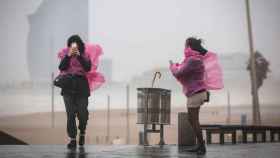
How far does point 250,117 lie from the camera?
1051cm

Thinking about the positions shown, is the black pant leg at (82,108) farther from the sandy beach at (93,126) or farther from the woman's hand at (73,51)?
the sandy beach at (93,126)

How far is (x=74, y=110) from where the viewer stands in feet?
17.0

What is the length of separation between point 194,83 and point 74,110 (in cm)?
118

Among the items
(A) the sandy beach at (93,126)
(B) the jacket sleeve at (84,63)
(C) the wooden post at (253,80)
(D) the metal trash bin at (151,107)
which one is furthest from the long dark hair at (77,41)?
(C) the wooden post at (253,80)

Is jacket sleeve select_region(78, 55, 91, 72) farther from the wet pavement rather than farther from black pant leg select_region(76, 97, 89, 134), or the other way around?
the wet pavement

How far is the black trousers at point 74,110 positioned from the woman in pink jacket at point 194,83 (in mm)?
962

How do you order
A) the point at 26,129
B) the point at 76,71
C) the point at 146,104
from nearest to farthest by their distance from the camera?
the point at 76,71
the point at 146,104
the point at 26,129

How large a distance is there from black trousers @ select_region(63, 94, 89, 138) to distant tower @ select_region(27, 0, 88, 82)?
17.1 feet

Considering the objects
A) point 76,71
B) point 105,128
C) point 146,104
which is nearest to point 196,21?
point 105,128

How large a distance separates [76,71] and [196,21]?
18.8 feet

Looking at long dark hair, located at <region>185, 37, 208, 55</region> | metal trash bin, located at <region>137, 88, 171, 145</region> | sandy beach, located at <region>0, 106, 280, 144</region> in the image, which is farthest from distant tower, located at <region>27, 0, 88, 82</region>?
long dark hair, located at <region>185, 37, 208, 55</region>

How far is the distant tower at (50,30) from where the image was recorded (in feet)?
34.1

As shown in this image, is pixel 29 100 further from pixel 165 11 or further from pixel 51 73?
pixel 165 11

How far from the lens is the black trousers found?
5.14 metres
